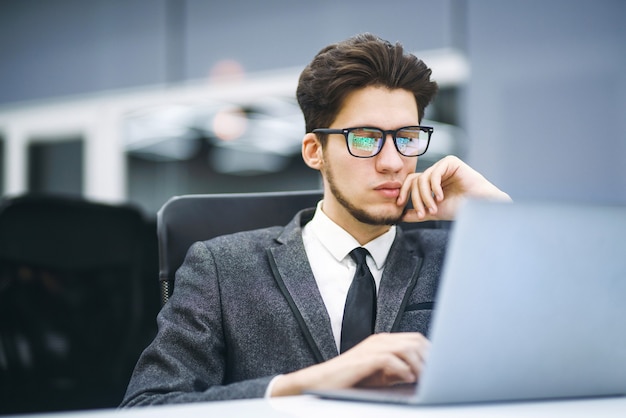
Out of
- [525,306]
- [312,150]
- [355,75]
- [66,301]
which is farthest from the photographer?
[66,301]

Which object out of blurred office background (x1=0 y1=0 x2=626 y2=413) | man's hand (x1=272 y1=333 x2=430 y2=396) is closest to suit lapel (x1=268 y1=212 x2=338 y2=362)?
man's hand (x1=272 y1=333 x2=430 y2=396)

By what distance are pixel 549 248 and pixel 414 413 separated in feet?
0.70

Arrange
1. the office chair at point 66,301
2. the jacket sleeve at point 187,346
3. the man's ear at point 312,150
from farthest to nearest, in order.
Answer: the office chair at point 66,301, the man's ear at point 312,150, the jacket sleeve at point 187,346

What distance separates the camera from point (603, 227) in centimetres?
78

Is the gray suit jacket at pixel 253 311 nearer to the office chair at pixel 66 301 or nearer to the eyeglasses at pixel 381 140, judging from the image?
the eyeglasses at pixel 381 140

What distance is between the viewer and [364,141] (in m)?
1.53

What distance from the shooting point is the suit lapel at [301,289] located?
1.41 m

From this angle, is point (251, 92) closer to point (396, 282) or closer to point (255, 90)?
point (255, 90)

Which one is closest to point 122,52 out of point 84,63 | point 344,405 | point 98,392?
point 84,63

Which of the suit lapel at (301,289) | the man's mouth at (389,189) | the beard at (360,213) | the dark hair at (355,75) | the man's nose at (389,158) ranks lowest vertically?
the suit lapel at (301,289)

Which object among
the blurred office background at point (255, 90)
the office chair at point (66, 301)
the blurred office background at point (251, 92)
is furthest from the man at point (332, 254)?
the blurred office background at point (255, 90)

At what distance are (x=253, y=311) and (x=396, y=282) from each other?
29 cm

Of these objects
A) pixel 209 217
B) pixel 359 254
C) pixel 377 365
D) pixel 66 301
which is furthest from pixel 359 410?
pixel 66 301

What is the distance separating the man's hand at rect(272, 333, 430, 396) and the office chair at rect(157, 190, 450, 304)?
24.9 inches
